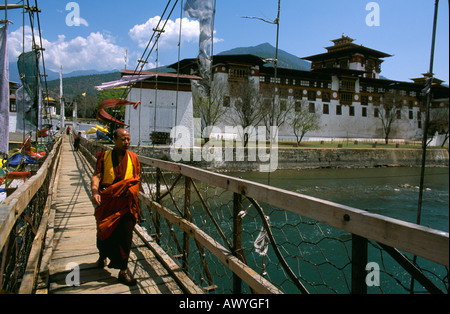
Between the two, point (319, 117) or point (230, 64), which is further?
point (319, 117)

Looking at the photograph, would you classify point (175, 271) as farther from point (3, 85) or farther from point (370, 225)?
point (3, 85)

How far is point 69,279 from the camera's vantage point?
127 inches

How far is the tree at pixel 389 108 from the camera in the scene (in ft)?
136

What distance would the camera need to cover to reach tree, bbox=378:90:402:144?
41500 millimetres

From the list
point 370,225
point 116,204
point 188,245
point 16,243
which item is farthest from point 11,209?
point 188,245

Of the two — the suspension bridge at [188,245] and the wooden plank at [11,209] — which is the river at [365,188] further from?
the wooden plank at [11,209]

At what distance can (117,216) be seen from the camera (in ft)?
10.2

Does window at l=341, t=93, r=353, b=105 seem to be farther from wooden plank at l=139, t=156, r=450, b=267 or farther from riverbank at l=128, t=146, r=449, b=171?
wooden plank at l=139, t=156, r=450, b=267


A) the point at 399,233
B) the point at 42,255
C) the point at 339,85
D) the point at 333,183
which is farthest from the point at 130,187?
the point at 339,85

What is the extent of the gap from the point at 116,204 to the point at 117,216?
0.12 metres

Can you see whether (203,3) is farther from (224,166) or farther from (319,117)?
(319,117)

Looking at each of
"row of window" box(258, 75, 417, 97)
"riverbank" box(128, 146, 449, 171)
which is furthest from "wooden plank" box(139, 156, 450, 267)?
"row of window" box(258, 75, 417, 97)

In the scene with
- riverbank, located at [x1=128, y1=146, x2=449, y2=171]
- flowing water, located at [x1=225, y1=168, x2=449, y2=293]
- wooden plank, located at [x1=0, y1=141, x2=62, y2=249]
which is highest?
wooden plank, located at [x1=0, y1=141, x2=62, y2=249]

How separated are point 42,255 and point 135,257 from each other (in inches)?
43.1
